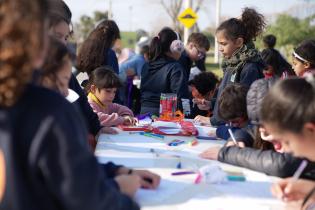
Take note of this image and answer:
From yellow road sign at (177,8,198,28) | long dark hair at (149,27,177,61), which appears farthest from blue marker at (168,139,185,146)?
yellow road sign at (177,8,198,28)

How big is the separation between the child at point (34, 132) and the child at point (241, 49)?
1.98m

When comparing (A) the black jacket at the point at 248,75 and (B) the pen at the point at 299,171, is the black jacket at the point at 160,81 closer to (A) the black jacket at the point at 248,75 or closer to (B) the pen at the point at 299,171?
(A) the black jacket at the point at 248,75

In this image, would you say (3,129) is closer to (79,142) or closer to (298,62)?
(79,142)

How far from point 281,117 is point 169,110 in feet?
6.21

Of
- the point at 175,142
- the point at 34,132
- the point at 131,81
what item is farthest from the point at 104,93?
the point at 131,81

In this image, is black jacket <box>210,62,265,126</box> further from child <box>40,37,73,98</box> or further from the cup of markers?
child <box>40,37,73,98</box>

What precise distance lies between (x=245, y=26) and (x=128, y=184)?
7.28 ft

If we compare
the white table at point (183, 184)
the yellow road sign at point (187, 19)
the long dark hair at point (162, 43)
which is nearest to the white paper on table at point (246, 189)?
the white table at point (183, 184)

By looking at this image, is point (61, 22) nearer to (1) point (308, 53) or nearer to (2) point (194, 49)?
(1) point (308, 53)

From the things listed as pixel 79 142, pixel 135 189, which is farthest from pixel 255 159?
pixel 79 142

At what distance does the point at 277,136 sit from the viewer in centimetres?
145

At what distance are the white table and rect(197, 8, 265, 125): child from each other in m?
0.87

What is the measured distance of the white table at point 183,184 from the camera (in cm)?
148

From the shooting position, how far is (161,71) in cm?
381
